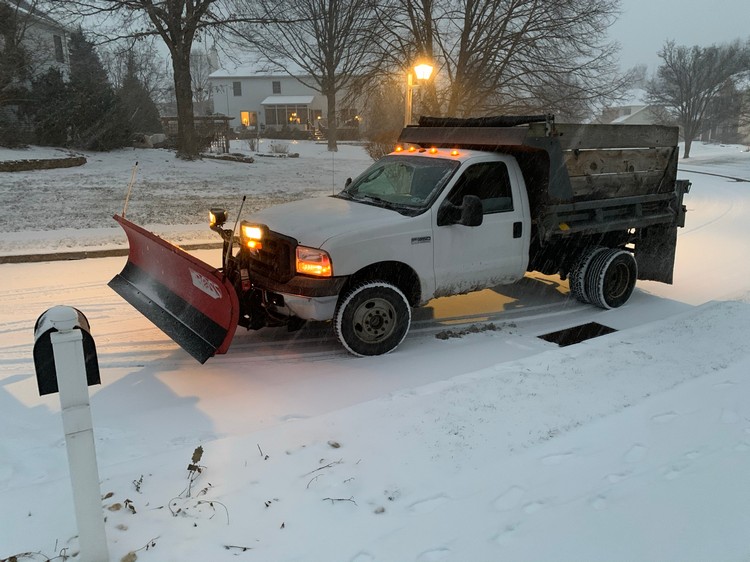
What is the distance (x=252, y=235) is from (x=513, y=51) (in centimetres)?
1395

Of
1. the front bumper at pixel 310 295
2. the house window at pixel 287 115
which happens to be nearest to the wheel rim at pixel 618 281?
the front bumper at pixel 310 295

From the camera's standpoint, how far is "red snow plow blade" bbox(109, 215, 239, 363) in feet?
15.6

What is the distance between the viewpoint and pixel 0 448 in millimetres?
3770

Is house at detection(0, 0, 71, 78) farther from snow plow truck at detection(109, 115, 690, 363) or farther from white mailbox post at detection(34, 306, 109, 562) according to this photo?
white mailbox post at detection(34, 306, 109, 562)

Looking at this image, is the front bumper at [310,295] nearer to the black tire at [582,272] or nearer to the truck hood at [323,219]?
the truck hood at [323,219]

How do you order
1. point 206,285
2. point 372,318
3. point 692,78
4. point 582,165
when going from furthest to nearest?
1. point 692,78
2. point 582,165
3. point 372,318
4. point 206,285

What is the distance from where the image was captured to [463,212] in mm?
5586

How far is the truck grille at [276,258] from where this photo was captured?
17.3 feet

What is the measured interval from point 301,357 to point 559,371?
2.37 meters

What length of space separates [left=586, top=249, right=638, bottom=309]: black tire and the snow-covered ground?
174 mm

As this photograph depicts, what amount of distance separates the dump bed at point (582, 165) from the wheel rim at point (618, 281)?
51 cm

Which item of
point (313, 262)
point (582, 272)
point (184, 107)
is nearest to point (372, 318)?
point (313, 262)

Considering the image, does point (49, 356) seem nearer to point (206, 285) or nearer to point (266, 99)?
point (206, 285)

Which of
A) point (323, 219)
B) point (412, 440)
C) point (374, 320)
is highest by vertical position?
point (323, 219)
